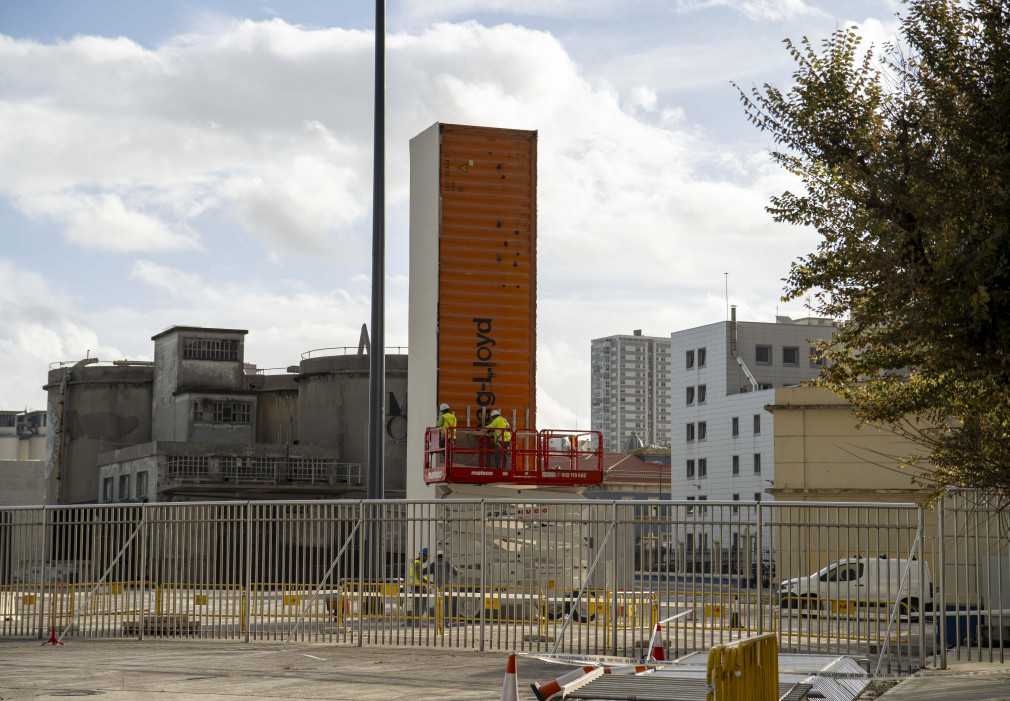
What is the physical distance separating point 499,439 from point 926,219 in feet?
50.6

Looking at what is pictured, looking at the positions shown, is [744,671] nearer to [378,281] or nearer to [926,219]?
[926,219]

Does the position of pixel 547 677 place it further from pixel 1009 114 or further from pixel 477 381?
pixel 477 381

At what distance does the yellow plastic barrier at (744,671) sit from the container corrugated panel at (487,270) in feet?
56.3

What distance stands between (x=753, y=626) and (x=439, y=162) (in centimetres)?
1508

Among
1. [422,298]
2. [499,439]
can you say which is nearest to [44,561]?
[499,439]

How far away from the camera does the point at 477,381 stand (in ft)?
88.9

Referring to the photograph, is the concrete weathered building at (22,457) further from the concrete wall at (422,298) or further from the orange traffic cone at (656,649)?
the orange traffic cone at (656,649)

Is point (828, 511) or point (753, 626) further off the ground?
point (828, 511)

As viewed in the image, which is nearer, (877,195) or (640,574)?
(877,195)

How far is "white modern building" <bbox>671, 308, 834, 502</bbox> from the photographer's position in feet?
283

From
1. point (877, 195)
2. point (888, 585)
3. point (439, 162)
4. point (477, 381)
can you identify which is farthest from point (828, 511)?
point (439, 162)

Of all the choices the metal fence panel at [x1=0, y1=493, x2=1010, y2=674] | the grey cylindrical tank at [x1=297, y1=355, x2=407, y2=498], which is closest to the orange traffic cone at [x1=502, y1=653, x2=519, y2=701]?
the metal fence panel at [x1=0, y1=493, x2=1010, y2=674]

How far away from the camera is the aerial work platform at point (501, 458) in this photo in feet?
81.0

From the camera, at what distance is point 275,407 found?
6081 cm
